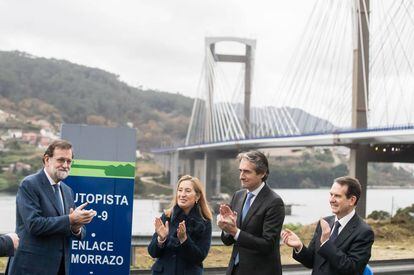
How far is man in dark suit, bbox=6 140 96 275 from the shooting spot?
3.99 m

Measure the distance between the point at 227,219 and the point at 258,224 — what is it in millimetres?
281

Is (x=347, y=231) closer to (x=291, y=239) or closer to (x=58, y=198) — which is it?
(x=291, y=239)

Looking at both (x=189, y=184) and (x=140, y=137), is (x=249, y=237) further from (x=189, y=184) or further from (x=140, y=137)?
(x=140, y=137)

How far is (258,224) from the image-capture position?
13.8 feet

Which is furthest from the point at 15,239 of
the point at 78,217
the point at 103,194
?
the point at 103,194

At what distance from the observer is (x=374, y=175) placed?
78.2 m

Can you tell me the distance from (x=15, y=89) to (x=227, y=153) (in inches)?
2500

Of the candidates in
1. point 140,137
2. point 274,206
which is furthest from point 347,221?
point 140,137

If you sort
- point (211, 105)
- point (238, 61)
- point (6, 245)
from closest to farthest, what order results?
point (6, 245)
point (211, 105)
point (238, 61)

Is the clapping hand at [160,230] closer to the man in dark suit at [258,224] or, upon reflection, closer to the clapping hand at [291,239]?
the man in dark suit at [258,224]

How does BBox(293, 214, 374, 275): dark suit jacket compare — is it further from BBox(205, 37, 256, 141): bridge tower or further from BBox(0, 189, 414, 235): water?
BBox(205, 37, 256, 141): bridge tower

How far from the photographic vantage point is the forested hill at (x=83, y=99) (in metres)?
98.0

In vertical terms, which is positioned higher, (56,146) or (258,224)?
(56,146)

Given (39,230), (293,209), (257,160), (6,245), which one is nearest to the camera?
(6,245)
